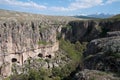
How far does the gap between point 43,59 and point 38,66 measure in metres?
6.14

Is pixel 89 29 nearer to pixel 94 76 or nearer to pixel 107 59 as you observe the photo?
pixel 107 59

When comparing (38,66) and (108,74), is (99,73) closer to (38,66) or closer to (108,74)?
(108,74)

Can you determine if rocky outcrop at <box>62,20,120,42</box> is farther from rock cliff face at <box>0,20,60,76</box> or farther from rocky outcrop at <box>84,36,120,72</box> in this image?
rocky outcrop at <box>84,36,120,72</box>

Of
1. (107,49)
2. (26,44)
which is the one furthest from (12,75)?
(107,49)

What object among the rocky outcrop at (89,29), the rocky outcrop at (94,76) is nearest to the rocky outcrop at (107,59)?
the rocky outcrop at (94,76)

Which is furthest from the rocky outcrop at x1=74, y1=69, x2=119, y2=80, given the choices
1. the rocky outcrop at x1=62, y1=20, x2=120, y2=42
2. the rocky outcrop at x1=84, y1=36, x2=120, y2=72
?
the rocky outcrop at x1=62, y1=20, x2=120, y2=42

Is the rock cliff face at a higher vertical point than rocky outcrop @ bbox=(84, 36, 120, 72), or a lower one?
lower

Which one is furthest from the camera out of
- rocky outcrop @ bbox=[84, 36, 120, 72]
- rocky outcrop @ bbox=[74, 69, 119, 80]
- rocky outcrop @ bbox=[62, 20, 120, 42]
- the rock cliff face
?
rocky outcrop @ bbox=[62, 20, 120, 42]

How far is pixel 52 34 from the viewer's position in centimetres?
7125

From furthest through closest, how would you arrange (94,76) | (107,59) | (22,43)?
1. (22,43)
2. (107,59)
3. (94,76)

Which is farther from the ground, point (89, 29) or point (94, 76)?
point (94, 76)

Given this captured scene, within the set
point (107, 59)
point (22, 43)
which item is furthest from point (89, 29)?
point (107, 59)

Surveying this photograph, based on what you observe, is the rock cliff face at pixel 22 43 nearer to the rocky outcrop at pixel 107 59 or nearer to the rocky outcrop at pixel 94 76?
the rocky outcrop at pixel 107 59

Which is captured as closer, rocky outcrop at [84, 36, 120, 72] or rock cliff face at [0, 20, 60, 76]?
rocky outcrop at [84, 36, 120, 72]
